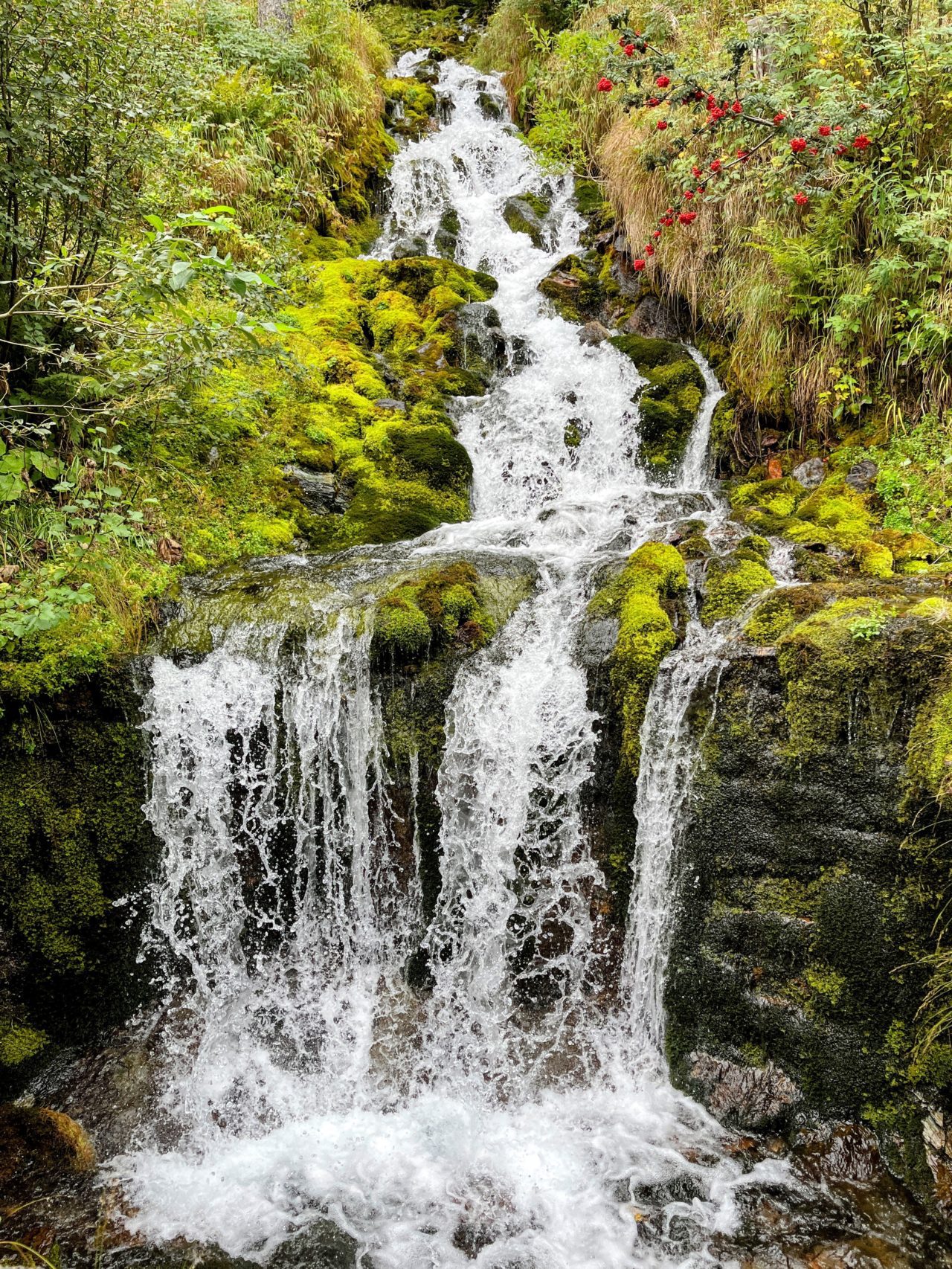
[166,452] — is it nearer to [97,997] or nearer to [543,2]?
[97,997]

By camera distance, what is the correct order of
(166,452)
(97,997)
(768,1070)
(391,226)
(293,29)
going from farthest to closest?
(391,226) → (293,29) → (166,452) → (97,997) → (768,1070)

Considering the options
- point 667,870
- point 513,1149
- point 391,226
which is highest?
point 391,226

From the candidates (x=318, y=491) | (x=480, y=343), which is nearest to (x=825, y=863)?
(x=318, y=491)

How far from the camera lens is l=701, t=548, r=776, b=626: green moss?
546 centimetres

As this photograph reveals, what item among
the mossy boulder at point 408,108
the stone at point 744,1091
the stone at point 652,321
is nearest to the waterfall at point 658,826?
the stone at point 744,1091

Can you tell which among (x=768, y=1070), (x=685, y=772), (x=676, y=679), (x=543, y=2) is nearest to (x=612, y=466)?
(x=676, y=679)

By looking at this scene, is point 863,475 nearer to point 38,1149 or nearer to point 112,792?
point 112,792

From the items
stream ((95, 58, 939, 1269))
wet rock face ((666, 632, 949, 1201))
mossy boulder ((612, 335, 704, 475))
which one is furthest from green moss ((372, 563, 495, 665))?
mossy boulder ((612, 335, 704, 475))

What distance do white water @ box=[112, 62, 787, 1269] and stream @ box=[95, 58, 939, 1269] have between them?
15mm

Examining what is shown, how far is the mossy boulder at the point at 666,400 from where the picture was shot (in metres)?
8.39

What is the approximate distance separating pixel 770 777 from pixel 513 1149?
2.83m

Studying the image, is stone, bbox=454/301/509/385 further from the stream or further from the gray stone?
the gray stone

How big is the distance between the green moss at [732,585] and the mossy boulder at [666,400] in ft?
9.30

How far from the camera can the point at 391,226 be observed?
500 inches
